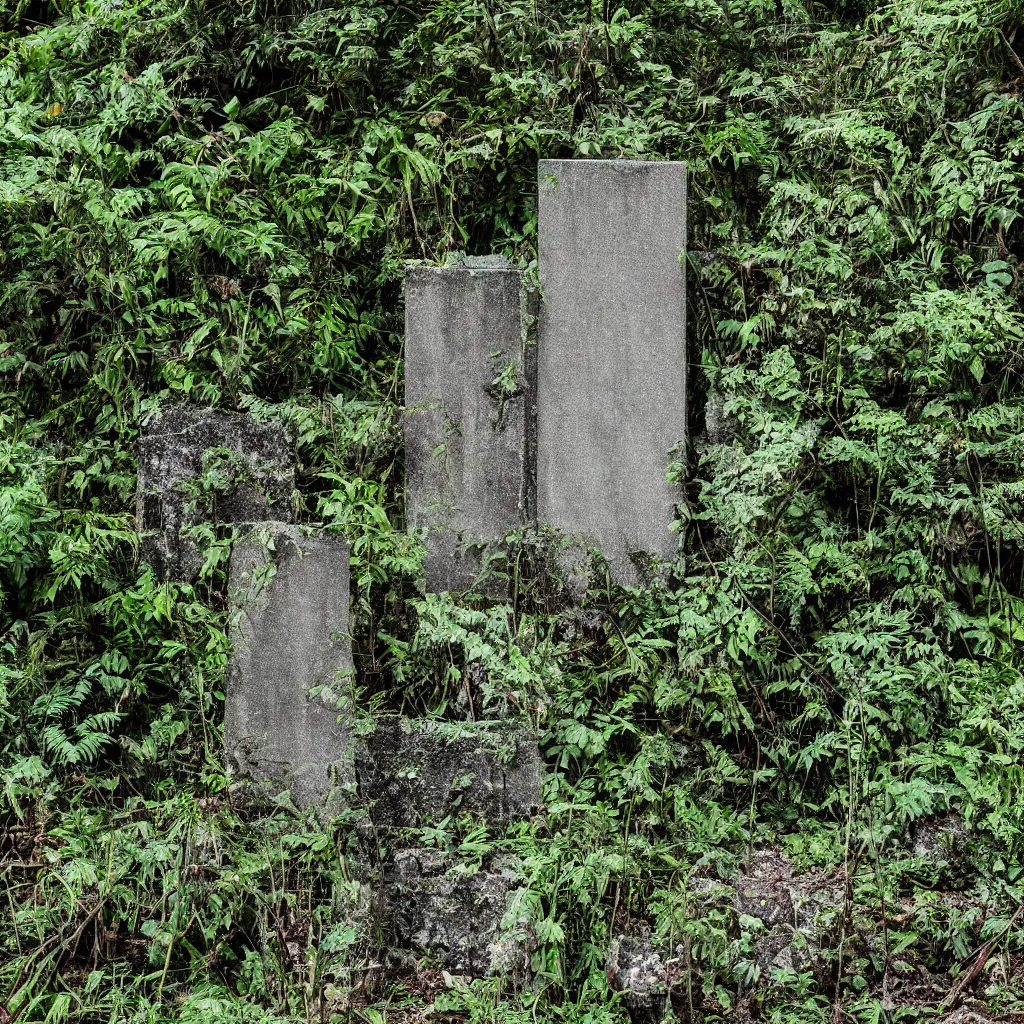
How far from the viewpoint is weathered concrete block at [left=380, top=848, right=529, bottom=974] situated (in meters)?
3.46

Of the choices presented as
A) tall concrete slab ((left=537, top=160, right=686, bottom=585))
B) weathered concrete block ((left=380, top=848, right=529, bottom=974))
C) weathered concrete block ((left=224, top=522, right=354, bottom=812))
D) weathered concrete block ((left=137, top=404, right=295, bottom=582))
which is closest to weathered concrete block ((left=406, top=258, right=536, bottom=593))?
tall concrete slab ((left=537, top=160, right=686, bottom=585))

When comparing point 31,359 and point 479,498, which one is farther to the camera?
point 31,359

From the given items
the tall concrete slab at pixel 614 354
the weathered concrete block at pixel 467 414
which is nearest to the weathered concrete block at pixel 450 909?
the weathered concrete block at pixel 467 414

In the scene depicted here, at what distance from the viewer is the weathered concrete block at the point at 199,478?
4.16 meters

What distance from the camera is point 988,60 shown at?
4.18 m

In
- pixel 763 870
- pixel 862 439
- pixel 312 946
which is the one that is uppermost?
pixel 862 439

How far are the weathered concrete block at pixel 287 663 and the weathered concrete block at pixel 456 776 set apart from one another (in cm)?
31

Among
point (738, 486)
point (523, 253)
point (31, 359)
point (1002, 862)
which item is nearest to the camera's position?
point (1002, 862)

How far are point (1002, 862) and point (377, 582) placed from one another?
2493mm

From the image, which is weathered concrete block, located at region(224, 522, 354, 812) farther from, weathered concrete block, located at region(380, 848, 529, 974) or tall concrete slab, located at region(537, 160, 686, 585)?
tall concrete slab, located at region(537, 160, 686, 585)

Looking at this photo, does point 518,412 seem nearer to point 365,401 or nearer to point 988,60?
point 365,401

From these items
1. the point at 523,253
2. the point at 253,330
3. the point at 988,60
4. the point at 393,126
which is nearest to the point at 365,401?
the point at 253,330

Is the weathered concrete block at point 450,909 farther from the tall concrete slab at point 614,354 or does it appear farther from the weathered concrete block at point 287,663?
the tall concrete slab at point 614,354

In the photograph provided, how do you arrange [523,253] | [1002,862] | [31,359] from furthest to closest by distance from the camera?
[31,359] < [523,253] < [1002,862]
